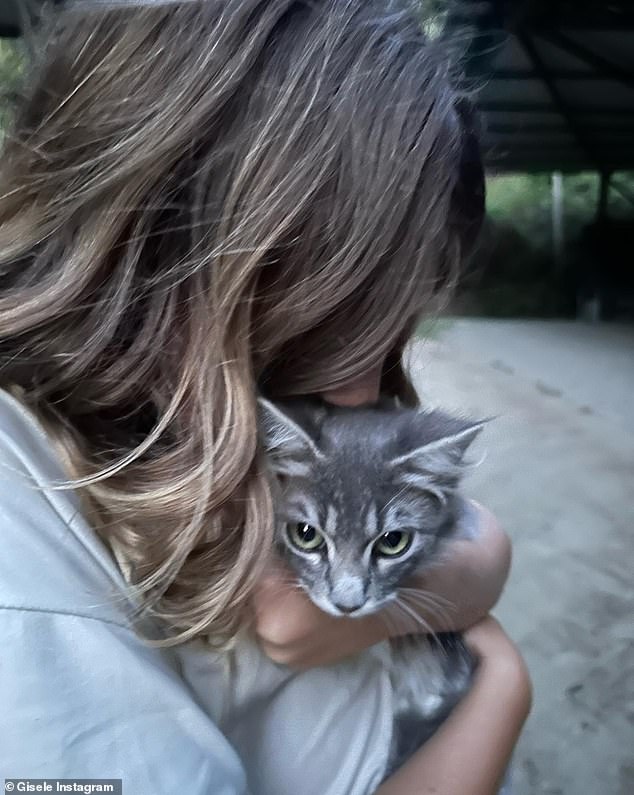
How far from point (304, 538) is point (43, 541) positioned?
0.39m

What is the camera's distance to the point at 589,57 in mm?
1428

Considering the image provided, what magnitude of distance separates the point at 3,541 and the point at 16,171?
33cm

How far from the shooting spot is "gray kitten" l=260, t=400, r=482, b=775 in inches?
33.9

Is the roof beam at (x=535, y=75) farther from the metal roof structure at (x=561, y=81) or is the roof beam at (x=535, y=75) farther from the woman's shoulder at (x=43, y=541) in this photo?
the woman's shoulder at (x=43, y=541)

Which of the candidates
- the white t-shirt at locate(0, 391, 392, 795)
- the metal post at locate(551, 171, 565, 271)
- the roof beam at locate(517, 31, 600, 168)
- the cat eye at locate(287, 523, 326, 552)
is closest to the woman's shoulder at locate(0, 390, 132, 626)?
the white t-shirt at locate(0, 391, 392, 795)

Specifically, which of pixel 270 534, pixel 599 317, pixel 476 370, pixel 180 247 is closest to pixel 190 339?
pixel 180 247

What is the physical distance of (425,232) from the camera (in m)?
0.73

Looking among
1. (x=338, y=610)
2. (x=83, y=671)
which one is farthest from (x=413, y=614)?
(x=83, y=671)

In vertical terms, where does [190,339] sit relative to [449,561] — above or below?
above

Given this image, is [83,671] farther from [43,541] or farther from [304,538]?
[304,538]

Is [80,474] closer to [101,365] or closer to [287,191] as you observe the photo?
[101,365]

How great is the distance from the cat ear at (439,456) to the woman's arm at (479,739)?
236mm

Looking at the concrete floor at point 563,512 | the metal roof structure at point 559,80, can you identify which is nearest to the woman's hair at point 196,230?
the metal roof structure at point 559,80

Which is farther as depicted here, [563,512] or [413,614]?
[563,512]
